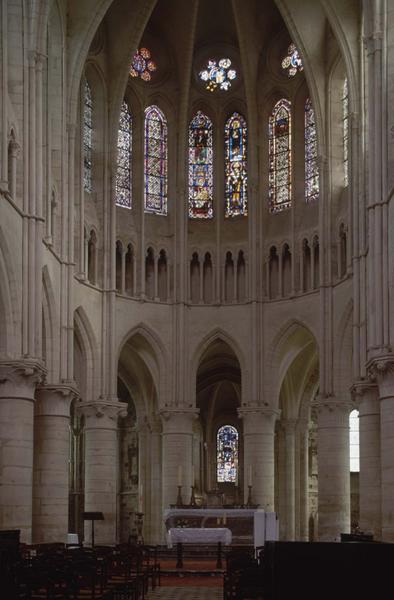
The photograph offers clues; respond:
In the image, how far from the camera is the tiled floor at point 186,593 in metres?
21.0

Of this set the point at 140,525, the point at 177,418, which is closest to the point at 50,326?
the point at 177,418

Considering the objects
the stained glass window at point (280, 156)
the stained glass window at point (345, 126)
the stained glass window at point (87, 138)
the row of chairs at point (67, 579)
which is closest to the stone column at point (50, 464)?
the stained glass window at point (87, 138)

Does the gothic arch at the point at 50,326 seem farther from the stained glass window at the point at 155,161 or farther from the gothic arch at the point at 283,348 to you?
the gothic arch at the point at 283,348

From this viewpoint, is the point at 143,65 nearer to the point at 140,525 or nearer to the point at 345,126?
the point at 345,126

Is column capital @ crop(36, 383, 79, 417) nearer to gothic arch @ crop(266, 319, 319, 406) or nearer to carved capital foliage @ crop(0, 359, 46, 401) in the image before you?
carved capital foliage @ crop(0, 359, 46, 401)

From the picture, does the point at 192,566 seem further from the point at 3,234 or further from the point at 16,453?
the point at 3,234

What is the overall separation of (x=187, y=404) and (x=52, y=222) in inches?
437

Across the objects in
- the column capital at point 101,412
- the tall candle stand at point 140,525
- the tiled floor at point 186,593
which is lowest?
the tall candle stand at point 140,525

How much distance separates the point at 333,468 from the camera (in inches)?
1592

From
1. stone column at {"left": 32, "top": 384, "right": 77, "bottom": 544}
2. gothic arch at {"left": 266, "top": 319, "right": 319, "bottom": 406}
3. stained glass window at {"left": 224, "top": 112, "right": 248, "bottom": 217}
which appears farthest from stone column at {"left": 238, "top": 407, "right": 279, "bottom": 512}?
stone column at {"left": 32, "top": 384, "right": 77, "bottom": 544}

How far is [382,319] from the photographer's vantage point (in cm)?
3080

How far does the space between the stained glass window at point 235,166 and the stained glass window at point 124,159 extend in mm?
4370

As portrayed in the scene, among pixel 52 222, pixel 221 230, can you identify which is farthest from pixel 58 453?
pixel 221 230

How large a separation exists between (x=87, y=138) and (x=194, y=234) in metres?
6.31
